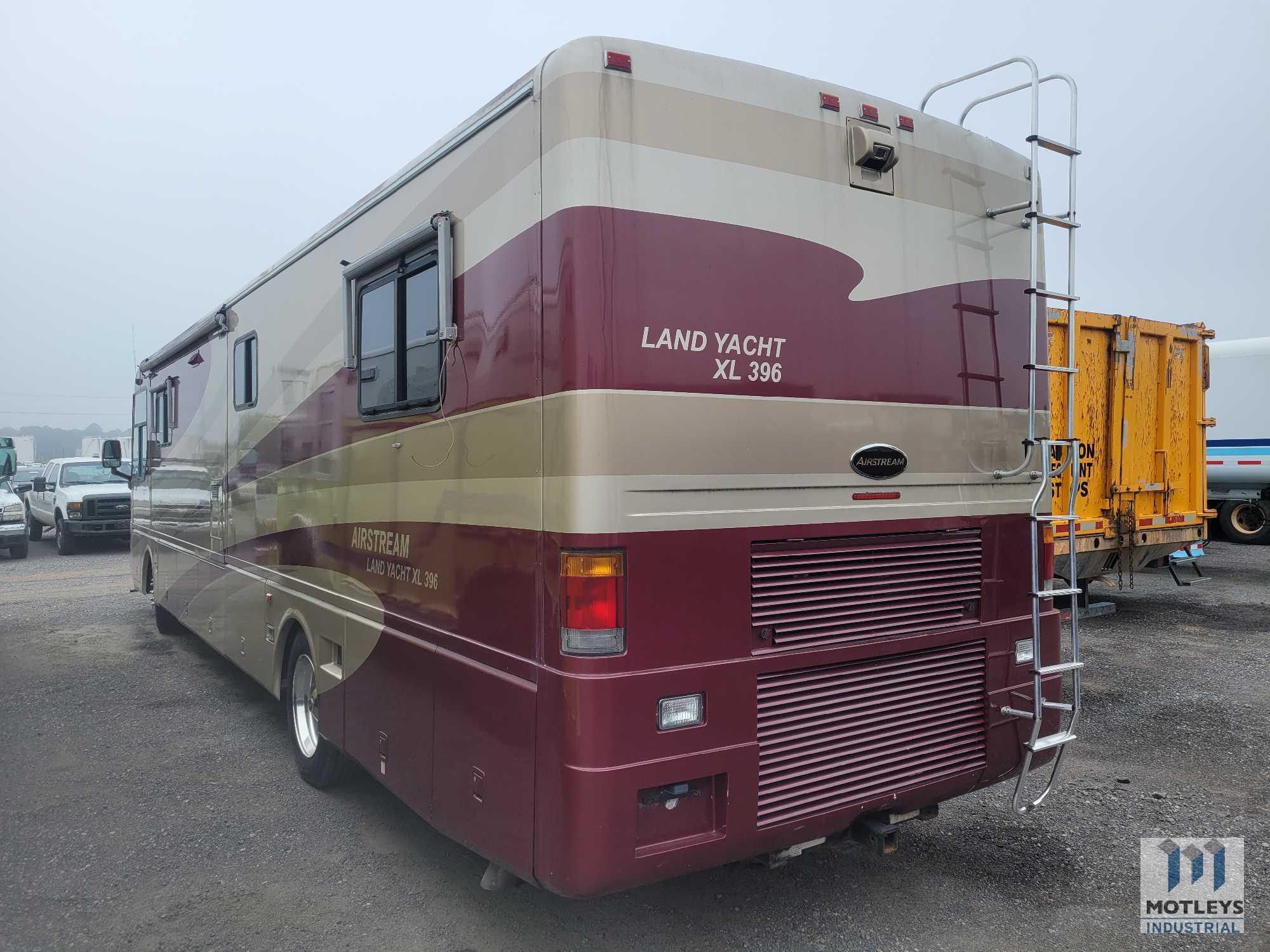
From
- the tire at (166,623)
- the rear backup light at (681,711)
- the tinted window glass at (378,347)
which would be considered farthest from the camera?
the tire at (166,623)

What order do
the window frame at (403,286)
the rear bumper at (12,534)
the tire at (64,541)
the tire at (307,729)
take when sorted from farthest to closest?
the tire at (64,541) < the rear bumper at (12,534) < the tire at (307,729) < the window frame at (403,286)

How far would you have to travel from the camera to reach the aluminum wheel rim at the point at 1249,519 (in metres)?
15.4

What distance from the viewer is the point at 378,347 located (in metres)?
4.05

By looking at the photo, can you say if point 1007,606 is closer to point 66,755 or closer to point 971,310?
point 971,310

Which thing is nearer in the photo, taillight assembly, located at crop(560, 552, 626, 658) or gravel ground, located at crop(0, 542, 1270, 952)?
taillight assembly, located at crop(560, 552, 626, 658)

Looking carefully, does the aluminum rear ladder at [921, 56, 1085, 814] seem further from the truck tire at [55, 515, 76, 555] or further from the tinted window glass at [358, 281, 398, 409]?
the truck tire at [55, 515, 76, 555]

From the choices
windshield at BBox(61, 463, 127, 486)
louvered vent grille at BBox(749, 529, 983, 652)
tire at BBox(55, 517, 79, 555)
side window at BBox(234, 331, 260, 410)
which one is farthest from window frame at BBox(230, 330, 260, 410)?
tire at BBox(55, 517, 79, 555)

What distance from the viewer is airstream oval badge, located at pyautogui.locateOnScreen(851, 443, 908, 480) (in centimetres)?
327

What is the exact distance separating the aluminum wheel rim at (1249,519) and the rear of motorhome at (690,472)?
14.2m

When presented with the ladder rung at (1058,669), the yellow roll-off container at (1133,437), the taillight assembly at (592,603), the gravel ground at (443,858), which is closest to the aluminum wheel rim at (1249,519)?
the yellow roll-off container at (1133,437)

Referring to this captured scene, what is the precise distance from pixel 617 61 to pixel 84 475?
18012 millimetres

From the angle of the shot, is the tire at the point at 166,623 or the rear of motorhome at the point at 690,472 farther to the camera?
the tire at the point at 166,623

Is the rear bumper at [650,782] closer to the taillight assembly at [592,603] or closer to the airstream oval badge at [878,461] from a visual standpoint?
the taillight assembly at [592,603]

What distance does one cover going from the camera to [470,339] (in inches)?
131
